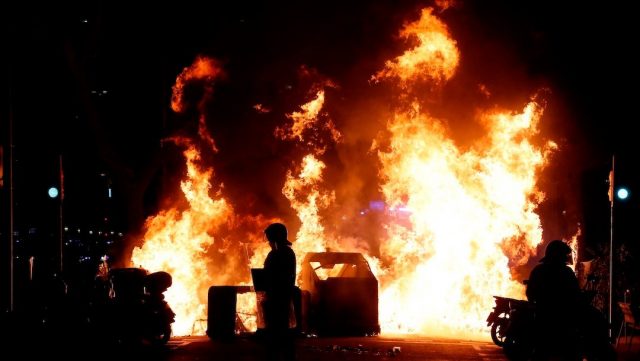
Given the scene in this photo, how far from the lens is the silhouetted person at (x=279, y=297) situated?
29.2 ft

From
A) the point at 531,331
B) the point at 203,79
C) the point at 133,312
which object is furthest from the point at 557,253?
the point at 203,79

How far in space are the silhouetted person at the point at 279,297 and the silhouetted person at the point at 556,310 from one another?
3.14m

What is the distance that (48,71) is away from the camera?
98.5 feet

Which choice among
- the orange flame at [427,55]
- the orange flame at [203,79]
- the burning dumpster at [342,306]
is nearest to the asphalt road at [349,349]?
the burning dumpster at [342,306]

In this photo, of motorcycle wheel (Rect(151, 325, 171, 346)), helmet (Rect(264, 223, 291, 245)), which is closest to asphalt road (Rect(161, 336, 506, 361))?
motorcycle wheel (Rect(151, 325, 171, 346))

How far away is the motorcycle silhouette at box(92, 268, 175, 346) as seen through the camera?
44.1 feet

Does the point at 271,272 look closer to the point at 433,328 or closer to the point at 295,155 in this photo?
the point at 433,328

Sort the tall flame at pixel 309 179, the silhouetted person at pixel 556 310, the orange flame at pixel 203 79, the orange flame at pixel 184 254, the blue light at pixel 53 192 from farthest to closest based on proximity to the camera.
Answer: the orange flame at pixel 203 79
the tall flame at pixel 309 179
the orange flame at pixel 184 254
the blue light at pixel 53 192
the silhouetted person at pixel 556 310

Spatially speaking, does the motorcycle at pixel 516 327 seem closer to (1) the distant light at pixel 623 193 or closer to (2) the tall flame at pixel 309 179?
(1) the distant light at pixel 623 193

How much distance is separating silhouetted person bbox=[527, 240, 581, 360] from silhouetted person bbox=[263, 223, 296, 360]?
3141 millimetres

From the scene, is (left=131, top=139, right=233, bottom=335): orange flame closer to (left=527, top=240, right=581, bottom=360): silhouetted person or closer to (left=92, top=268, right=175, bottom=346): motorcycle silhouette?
(left=92, top=268, right=175, bottom=346): motorcycle silhouette

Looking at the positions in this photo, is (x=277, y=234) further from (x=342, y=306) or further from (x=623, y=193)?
(x=623, y=193)

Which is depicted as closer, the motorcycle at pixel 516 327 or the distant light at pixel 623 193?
the motorcycle at pixel 516 327

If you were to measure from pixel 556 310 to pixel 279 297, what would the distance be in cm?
345
